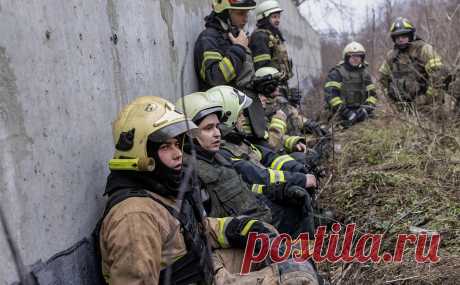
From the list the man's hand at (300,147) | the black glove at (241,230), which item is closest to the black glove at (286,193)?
the black glove at (241,230)

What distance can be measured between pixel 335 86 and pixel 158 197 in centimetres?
738

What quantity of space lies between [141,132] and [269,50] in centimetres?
443

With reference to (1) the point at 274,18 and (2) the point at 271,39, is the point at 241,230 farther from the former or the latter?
(1) the point at 274,18

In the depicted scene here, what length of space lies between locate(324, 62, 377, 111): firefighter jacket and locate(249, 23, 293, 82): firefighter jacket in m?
2.11

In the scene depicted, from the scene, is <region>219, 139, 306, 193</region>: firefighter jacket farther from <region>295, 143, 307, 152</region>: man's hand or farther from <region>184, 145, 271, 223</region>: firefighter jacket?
<region>295, 143, 307, 152</region>: man's hand

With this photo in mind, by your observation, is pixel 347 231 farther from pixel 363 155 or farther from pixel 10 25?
pixel 10 25

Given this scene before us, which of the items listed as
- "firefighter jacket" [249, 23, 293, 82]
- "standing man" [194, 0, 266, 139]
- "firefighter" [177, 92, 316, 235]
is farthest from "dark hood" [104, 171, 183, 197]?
"firefighter jacket" [249, 23, 293, 82]

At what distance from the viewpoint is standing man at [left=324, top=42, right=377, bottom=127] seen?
9656mm

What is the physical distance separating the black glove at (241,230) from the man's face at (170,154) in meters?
0.51

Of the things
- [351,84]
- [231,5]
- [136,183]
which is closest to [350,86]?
[351,84]

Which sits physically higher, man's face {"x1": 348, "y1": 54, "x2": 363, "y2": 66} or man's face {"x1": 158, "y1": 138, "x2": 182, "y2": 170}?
man's face {"x1": 158, "y1": 138, "x2": 182, "y2": 170}

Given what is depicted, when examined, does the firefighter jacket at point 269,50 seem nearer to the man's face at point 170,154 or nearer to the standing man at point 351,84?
the standing man at point 351,84

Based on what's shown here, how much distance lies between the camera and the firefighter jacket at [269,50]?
257 inches

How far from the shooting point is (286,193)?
13.2 feet
